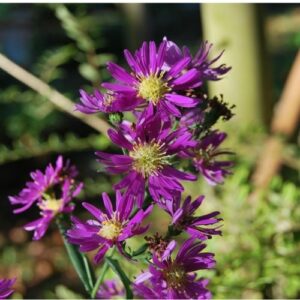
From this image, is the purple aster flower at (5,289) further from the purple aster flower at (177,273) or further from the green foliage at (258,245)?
the green foliage at (258,245)

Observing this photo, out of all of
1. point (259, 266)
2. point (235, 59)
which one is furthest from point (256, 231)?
point (235, 59)

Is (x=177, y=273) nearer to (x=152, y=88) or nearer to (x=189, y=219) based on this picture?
(x=189, y=219)

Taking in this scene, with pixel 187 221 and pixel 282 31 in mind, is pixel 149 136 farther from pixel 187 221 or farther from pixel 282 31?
pixel 282 31

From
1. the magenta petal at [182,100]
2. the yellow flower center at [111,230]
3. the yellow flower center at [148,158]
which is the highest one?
the magenta petal at [182,100]

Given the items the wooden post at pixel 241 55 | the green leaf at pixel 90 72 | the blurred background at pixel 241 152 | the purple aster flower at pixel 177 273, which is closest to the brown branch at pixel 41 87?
the blurred background at pixel 241 152

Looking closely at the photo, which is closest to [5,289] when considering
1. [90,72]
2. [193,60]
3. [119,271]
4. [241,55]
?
[119,271]

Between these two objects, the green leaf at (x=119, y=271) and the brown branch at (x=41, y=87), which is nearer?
the green leaf at (x=119, y=271)
